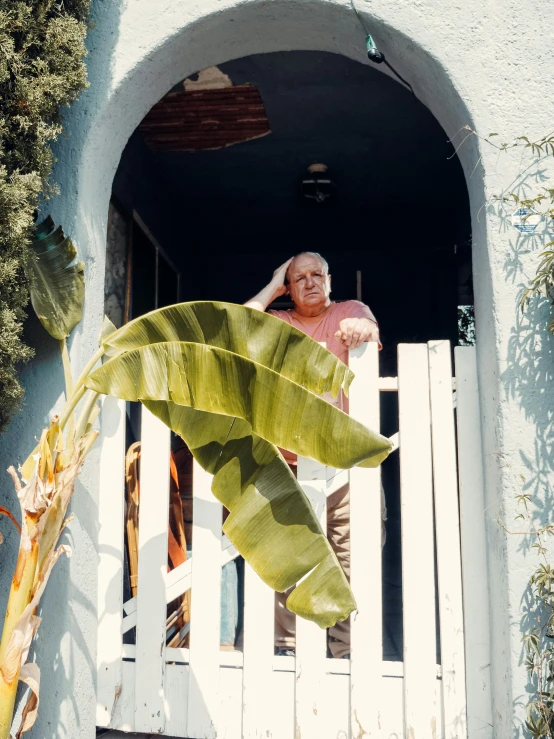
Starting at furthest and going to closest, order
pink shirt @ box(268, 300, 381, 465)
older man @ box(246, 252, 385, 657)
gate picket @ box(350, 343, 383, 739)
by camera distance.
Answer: pink shirt @ box(268, 300, 381, 465) < older man @ box(246, 252, 385, 657) < gate picket @ box(350, 343, 383, 739)

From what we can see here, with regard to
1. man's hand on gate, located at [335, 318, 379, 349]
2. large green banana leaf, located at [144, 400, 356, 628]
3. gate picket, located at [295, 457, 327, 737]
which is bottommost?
gate picket, located at [295, 457, 327, 737]

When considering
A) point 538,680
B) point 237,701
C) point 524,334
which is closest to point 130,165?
point 524,334

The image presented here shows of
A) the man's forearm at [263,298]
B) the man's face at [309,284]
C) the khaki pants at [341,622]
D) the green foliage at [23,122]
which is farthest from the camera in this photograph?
the man's face at [309,284]

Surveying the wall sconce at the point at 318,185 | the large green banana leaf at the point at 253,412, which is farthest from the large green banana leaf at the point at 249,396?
the wall sconce at the point at 318,185

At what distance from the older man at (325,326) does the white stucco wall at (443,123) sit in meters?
0.56

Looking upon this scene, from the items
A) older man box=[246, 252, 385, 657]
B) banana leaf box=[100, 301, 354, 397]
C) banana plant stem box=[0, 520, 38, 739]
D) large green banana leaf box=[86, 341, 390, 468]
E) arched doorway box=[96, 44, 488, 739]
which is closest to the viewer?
large green banana leaf box=[86, 341, 390, 468]

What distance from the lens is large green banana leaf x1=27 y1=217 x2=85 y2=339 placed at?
105 inches

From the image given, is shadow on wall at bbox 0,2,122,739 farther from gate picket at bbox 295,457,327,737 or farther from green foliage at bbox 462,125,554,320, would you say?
green foliage at bbox 462,125,554,320

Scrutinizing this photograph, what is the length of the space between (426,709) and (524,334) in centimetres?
150

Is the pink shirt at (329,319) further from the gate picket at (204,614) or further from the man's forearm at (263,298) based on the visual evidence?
the gate picket at (204,614)

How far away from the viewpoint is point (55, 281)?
2.71 metres

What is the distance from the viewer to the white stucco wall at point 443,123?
8.35ft

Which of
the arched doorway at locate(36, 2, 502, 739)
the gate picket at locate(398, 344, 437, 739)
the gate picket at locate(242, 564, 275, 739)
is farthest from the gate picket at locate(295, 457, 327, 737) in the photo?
the arched doorway at locate(36, 2, 502, 739)

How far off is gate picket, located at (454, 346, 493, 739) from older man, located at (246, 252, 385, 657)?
0.47 metres
